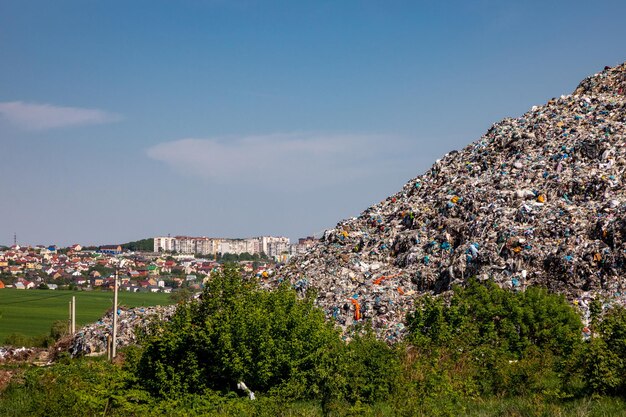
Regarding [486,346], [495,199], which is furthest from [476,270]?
[486,346]

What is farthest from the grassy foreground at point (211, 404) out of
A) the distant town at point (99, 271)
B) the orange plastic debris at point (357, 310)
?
the distant town at point (99, 271)

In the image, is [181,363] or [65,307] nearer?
[181,363]

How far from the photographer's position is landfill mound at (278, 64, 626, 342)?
1812 cm

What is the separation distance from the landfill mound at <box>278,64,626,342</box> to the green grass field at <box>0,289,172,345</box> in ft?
90.4

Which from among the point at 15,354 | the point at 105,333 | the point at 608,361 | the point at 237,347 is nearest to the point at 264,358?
the point at 237,347

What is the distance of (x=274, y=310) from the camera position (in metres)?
14.0

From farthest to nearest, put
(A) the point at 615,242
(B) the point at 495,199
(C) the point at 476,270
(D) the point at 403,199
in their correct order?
(D) the point at 403,199 → (B) the point at 495,199 → (C) the point at 476,270 → (A) the point at 615,242

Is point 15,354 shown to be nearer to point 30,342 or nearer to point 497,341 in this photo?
point 30,342

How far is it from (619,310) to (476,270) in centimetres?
645

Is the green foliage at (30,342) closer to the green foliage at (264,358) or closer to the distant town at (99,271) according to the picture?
the green foliage at (264,358)

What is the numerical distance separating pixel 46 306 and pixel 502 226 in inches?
2466

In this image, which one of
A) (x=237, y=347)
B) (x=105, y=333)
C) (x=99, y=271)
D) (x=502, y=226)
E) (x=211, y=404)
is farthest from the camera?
(x=99, y=271)

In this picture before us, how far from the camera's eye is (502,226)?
19.7m

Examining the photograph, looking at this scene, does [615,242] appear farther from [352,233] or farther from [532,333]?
[352,233]
